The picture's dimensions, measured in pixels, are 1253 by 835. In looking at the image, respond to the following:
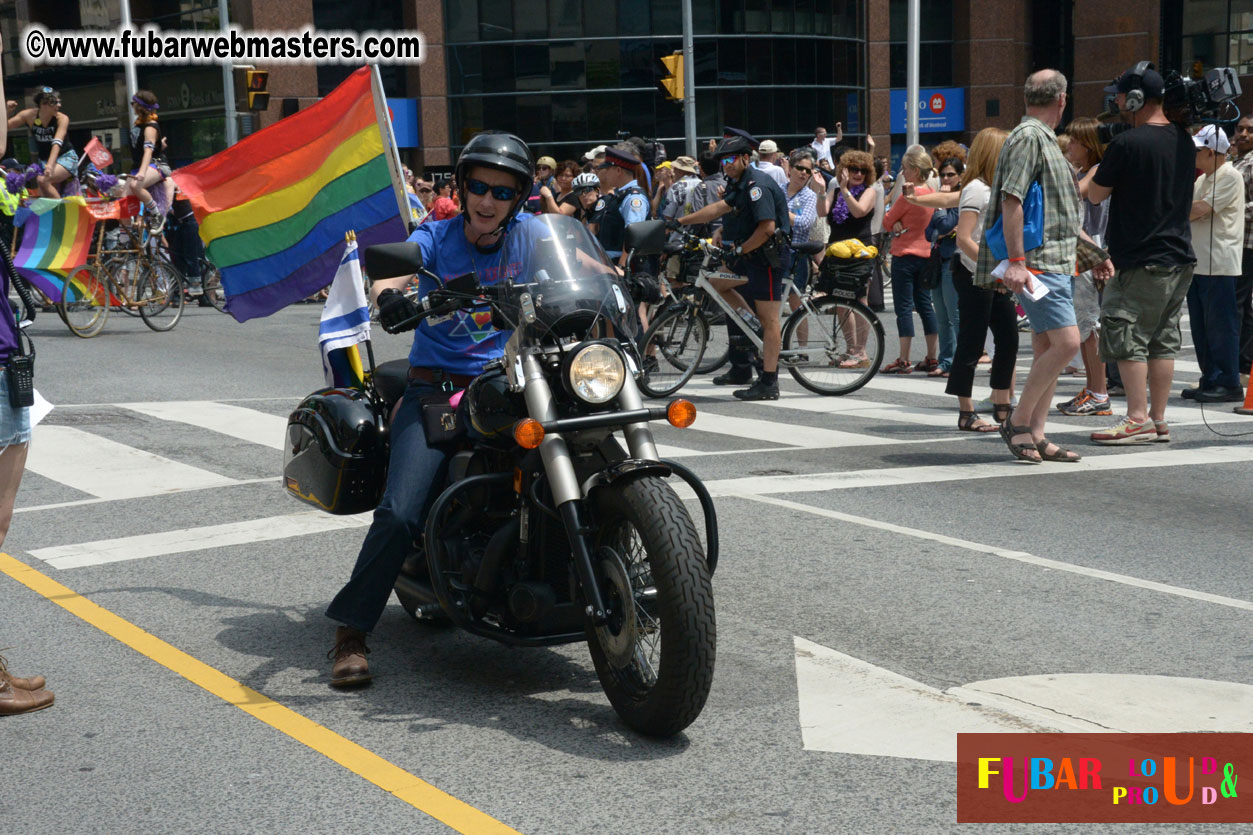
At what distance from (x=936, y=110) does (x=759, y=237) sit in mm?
41275

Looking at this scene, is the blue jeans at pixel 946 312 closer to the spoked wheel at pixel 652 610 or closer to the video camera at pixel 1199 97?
the video camera at pixel 1199 97

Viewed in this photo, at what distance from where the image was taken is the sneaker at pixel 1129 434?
907cm

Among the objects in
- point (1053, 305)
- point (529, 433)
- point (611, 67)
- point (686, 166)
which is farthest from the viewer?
point (611, 67)

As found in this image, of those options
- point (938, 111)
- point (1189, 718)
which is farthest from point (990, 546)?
point (938, 111)

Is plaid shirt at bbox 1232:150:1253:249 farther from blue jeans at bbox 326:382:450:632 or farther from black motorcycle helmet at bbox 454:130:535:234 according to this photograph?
blue jeans at bbox 326:382:450:632

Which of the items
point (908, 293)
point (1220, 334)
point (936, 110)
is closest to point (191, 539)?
point (1220, 334)

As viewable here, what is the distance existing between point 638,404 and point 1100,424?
6.58 meters

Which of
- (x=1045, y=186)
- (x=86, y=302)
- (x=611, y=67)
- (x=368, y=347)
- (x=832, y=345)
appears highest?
(x=611, y=67)

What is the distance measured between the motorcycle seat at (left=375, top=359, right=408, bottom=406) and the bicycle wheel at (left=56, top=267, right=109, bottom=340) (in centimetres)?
1246

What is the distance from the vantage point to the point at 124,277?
1717cm

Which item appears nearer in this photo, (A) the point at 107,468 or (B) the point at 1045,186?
(B) the point at 1045,186

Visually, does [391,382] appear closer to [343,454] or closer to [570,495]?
[343,454]

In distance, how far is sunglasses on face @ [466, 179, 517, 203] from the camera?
478cm

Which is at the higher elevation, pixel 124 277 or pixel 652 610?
pixel 124 277
